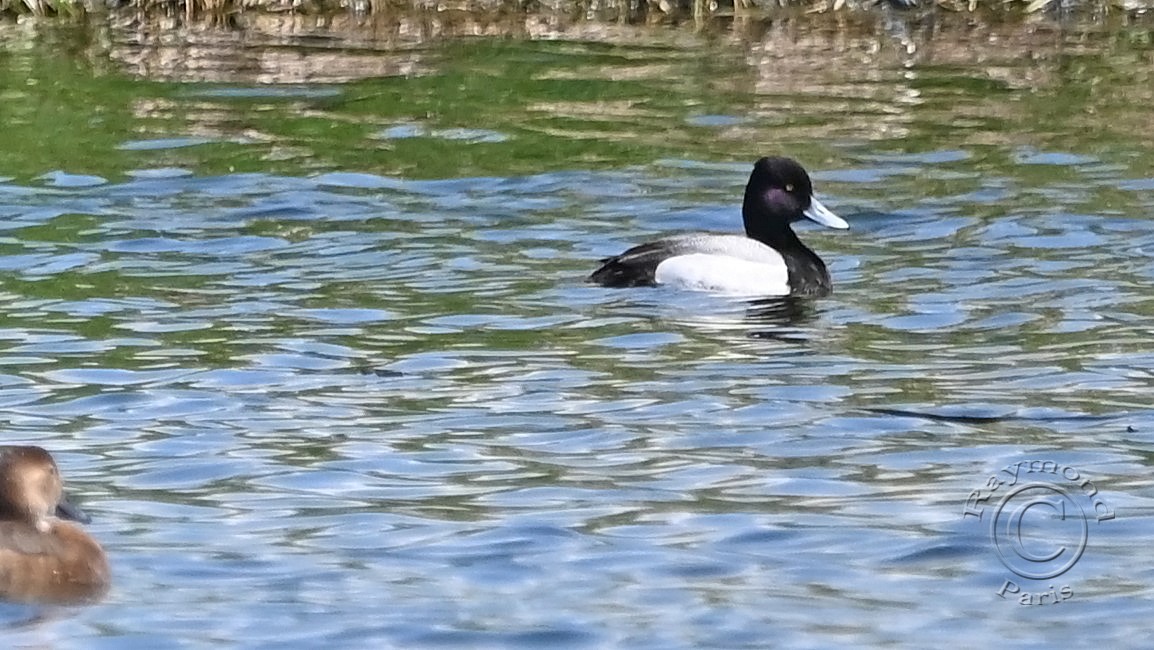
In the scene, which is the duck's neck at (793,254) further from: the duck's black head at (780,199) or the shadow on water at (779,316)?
the shadow on water at (779,316)

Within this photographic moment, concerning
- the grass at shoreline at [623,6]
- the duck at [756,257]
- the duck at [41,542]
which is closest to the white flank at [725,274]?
the duck at [756,257]

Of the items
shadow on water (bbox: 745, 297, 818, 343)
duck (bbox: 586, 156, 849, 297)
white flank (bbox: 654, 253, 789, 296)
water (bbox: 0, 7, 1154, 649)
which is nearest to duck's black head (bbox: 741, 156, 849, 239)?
duck (bbox: 586, 156, 849, 297)

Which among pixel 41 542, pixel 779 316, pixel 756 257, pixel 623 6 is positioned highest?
pixel 623 6

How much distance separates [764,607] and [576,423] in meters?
2.49

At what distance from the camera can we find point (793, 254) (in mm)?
13352

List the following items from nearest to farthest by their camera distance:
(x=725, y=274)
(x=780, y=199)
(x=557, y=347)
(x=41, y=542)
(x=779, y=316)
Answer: (x=41, y=542)
(x=557, y=347)
(x=779, y=316)
(x=725, y=274)
(x=780, y=199)

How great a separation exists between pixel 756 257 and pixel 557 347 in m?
2.68

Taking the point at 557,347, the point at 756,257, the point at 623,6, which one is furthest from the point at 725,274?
the point at 623,6

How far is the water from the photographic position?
7227 millimetres

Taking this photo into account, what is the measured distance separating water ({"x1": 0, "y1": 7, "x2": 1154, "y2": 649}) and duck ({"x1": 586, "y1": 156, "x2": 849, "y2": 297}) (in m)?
0.19

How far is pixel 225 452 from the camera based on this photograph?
8906 millimetres

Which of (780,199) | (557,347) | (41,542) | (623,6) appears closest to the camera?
(41,542)

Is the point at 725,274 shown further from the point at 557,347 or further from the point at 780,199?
the point at 557,347

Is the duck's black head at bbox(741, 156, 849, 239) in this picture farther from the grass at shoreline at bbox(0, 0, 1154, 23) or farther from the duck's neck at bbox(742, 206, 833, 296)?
the grass at shoreline at bbox(0, 0, 1154, 23)
